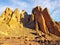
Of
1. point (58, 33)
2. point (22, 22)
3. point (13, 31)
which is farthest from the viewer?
point (22, 22)

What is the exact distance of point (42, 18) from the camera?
110m

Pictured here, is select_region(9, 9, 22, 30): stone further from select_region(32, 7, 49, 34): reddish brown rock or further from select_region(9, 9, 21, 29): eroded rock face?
select_region(32, 7, 49, 34): reddish brown rock

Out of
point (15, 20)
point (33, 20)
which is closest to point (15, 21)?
point (15, 20)

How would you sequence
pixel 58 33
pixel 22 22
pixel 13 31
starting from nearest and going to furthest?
pixel 13 31, pixel 58 33, pixel 22 22

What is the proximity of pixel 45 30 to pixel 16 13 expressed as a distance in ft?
59.2

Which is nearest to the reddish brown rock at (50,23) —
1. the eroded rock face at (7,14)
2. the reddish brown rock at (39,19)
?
the reddish brown rock at (39,19)

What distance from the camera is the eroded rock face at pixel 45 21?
351 ft

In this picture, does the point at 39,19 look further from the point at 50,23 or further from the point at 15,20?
the point at 15,20

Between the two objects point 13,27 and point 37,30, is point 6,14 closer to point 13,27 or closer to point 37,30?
point 13,27

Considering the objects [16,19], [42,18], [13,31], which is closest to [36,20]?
[42,18]

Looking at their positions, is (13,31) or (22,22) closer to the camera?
(13,31)

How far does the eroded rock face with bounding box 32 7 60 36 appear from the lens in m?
107

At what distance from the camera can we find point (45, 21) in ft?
364

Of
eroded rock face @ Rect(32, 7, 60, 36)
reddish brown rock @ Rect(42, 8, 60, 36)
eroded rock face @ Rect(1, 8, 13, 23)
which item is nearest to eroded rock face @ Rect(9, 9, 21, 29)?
eroded rock face @ Rect(1, 8, 13, 23)
